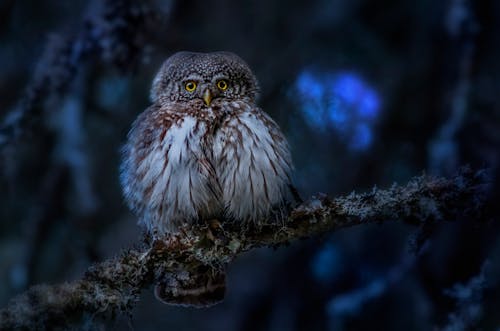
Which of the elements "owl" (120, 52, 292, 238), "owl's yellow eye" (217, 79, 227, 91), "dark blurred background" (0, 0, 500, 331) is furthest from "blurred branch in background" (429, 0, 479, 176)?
"owl's yellow eye" (217, 79, 227, 91)

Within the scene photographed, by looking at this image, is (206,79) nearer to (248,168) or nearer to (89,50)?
(248,168)

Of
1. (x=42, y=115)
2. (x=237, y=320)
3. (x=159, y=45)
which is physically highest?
(x=159, y=45)

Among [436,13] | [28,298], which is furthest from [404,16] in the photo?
[28,298]

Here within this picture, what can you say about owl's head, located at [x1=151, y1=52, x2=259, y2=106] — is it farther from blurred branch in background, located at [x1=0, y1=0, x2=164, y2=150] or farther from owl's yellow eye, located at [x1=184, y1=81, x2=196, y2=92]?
blurred branch in background, located at [x1=0, y1=0, x2=164, y2=150]

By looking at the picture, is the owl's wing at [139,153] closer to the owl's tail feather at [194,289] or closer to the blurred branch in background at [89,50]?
the owl's tail feather at [194,289]

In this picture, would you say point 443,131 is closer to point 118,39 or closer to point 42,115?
point 118,39
